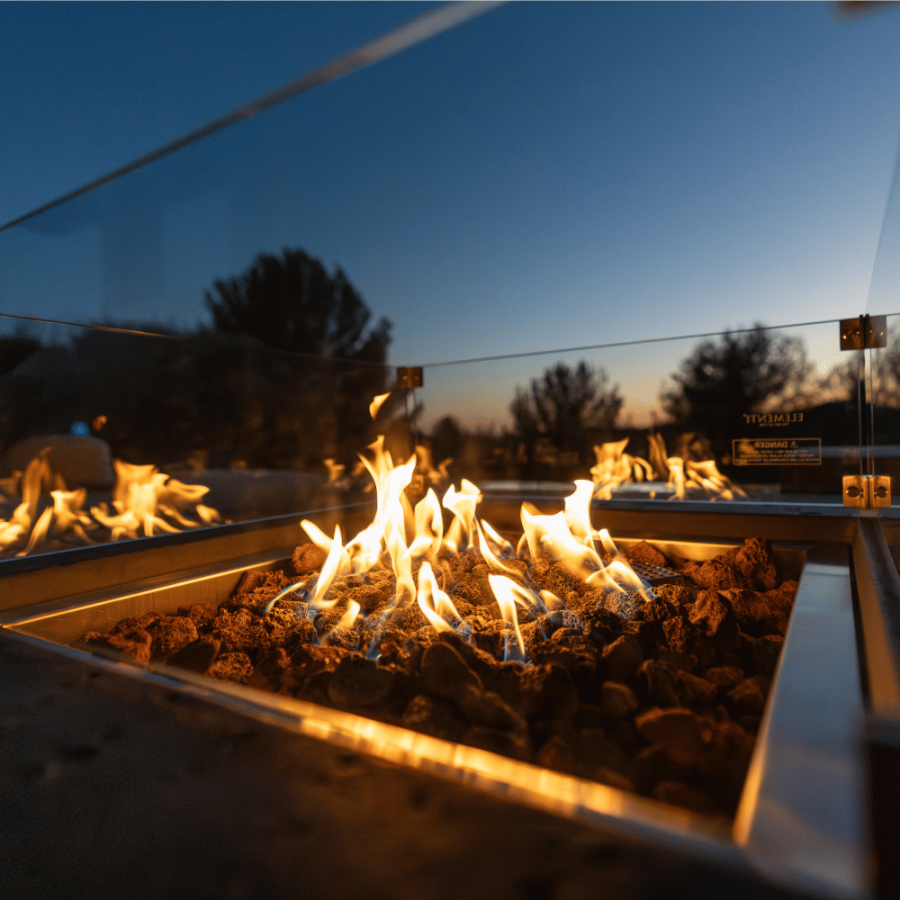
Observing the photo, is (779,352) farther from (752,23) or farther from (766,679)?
(766,679)

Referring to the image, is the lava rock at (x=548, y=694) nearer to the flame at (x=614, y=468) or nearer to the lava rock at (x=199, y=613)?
the lava rock at (x=199, y=613)

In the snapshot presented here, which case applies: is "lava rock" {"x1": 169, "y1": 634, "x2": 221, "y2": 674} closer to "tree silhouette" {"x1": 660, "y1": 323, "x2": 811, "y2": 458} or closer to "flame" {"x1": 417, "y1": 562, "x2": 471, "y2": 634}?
"flame" {"x1": 417, "y1": 562, "x2": 471, "y2": 634}

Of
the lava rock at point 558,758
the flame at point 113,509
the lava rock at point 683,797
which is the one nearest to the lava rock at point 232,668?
the lava rock at point 558,758

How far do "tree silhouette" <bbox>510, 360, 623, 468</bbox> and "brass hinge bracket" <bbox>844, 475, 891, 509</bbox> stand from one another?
3.89 ft

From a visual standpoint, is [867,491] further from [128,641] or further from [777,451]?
[128,641]

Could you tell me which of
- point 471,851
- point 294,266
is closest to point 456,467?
point 471,851

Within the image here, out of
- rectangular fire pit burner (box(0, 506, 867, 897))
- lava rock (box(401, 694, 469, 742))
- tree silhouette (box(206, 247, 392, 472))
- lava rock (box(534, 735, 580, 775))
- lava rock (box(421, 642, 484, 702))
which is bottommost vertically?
lava rock (box(401, 694, 469, 742))

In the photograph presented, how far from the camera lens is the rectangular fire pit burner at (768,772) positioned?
334mm

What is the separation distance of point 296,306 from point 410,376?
26.8 feet

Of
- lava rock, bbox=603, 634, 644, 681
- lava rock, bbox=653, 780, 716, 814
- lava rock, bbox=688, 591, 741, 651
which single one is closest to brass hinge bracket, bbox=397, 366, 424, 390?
lava rock, bbox=688, 591, 741, 651

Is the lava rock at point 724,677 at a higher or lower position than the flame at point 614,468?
lower

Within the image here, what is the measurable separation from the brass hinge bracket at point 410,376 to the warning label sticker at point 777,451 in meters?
1.84

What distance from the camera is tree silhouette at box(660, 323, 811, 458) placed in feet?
7.75

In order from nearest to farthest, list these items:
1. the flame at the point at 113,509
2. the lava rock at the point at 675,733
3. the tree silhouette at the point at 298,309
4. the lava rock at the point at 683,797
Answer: the lava rock at the point at 683,797 < the lava rock at the point at 675,733 < the flame at the point at 113,509 < the tree silhouette at the point at 298,309
